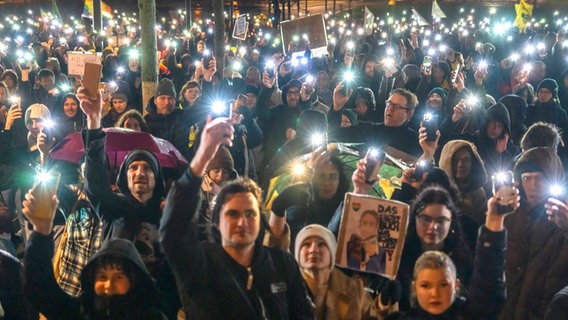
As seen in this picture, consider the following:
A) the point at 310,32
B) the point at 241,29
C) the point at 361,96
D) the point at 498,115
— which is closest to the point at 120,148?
the point at 498,115

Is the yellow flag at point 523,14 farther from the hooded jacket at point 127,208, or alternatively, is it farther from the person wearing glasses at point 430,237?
the hooded jacket at point 127,208

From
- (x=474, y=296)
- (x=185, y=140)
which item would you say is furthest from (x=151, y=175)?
(x=185, y=140)

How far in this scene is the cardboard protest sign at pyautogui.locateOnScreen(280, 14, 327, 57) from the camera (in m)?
11.1

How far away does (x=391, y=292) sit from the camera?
339 centimetres

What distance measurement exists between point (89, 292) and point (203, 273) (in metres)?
0.69

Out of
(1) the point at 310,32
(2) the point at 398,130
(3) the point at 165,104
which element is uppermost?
(1) the point at 310,32

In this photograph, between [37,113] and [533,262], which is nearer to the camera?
[533,262]

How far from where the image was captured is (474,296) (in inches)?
125

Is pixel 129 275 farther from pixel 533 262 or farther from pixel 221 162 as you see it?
pixel 533 262

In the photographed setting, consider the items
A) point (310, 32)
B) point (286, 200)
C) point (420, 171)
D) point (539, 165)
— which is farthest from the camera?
point (310, 32)

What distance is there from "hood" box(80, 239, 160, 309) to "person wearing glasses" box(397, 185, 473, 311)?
149 centimetres

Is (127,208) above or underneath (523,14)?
underneath

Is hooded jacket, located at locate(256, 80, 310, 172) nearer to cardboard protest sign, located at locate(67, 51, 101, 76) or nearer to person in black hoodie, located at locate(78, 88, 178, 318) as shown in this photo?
cardboard protest sign, located at locate(67, 51, 101, 76)

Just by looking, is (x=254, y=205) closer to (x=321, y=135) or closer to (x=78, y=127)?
(x=321, y=135)
